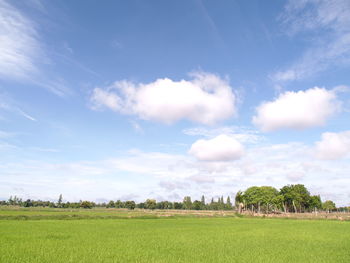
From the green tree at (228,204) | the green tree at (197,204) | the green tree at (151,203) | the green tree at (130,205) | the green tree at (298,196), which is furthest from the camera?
the green tree at (151,203)

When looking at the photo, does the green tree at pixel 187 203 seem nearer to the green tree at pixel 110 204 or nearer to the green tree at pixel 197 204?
the green tree at pixel 197 204

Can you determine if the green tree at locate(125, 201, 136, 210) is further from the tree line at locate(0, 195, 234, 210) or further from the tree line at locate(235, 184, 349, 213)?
the tree line at locate(235, 184, 349, 213)

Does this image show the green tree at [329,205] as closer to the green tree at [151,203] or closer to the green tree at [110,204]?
the green tree at [151,203]

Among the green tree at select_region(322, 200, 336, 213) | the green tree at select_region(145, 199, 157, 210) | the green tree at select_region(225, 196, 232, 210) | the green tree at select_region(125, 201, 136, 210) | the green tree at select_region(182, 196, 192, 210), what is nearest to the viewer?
the green tree at select_region(322, 200, 336, 213)

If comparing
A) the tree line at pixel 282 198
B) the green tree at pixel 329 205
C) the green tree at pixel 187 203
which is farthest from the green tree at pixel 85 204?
the green tree at pixel 329 205

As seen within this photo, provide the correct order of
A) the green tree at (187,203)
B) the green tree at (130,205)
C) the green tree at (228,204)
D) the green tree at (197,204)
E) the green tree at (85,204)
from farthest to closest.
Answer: the green tree at (228,204) < the green tree at (130,205) < the green tree at (85,204) < the green tree at (187,203) < the green tree at (197,204)

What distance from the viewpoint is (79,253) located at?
1493 centimetres

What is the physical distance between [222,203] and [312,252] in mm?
152560

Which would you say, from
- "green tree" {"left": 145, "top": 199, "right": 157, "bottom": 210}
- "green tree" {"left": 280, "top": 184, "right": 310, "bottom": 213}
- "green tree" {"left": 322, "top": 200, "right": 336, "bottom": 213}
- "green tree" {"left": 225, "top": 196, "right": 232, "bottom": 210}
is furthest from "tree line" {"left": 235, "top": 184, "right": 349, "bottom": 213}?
"green tree" {"left": 145, "top": 199, "right": 157, "bottom": 210}

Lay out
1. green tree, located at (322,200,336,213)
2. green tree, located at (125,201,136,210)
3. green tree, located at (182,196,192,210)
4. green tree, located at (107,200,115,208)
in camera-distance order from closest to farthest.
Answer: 1. green tree, located at (322,200,336,213)
2. green tree, located at (182,196,192,210)
3. green tree, located at (125,201,136,210)
4. green tree, located at (107,200,115,208)

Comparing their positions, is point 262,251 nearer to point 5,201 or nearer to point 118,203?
point 118,203

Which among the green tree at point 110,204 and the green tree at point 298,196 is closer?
the green tree at point 298,196

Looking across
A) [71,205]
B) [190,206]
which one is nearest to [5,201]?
[71,205]

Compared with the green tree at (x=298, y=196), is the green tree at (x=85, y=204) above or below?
below
